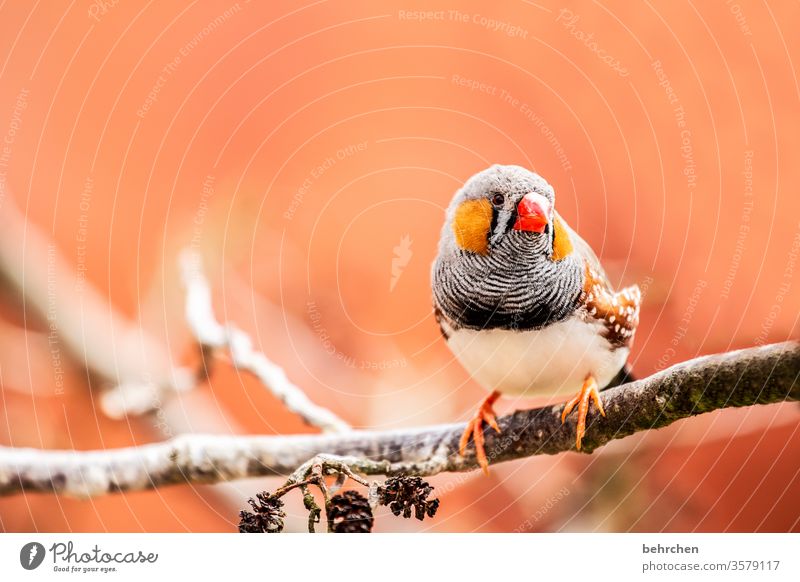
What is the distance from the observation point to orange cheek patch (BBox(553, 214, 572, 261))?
1.15 m

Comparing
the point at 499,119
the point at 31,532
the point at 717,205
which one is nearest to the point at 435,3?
the point at 499,119

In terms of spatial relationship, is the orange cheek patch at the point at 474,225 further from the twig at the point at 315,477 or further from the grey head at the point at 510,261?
the twig at the point at 315,477

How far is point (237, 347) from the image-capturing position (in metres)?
1.39

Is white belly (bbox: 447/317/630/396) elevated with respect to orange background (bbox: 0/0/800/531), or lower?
lower

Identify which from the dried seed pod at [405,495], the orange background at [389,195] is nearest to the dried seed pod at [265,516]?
the dried seed pod at [405,495]

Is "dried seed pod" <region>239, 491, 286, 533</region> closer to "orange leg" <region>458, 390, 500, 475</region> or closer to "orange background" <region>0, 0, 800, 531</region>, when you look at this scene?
"orange background" <region>0, 0, 800, 531</region>

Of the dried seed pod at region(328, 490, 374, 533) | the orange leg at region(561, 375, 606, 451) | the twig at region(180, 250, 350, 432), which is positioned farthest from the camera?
the twig at region(180, 250, 350, 432)

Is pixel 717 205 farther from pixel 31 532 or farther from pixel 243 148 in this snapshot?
pixel 31 532

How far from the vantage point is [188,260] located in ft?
4.69

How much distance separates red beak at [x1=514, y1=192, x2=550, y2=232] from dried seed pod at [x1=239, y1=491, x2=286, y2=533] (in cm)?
56

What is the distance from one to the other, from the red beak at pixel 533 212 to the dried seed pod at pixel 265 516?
0.56 meters

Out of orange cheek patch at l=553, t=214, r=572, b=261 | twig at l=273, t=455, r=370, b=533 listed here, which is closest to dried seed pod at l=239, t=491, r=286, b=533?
twig at l=273, t=455, r=370, b=533

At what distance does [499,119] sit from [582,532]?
0.80m

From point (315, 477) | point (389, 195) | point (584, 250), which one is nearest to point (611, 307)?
point (584, 250)
